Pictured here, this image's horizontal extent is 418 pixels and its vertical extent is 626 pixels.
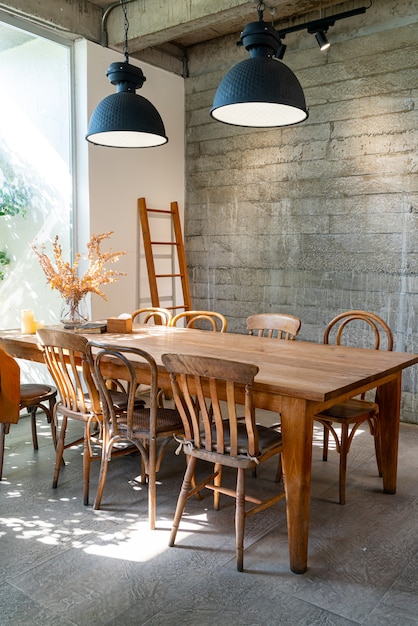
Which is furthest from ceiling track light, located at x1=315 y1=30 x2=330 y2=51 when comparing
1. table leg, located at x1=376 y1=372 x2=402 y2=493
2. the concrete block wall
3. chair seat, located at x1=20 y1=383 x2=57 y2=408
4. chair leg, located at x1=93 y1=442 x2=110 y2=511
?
chair leg, located at x1=93 y1=442 x2=110 y2=511

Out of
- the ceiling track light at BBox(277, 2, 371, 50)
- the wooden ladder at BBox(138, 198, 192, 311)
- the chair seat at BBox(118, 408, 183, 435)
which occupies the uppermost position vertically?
the ceiling track light at BBox(277, 2, 371, 50)

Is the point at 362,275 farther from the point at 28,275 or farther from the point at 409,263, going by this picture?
the point at 28,275

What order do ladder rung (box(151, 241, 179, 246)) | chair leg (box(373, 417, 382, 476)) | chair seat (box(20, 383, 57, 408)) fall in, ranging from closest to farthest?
chair leg (box(373, 417, 382, 476))
chair seat (box(20, 383, 57, 408))
ladder rung (box(151, 241, 179, 246))

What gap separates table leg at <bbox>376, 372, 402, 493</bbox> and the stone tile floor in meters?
0.11

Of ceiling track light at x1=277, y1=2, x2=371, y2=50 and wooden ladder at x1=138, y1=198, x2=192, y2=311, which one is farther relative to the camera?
wooden ladder at x1=138, y1=198, x2=192, y2=311

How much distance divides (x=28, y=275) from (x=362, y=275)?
8.85 ft

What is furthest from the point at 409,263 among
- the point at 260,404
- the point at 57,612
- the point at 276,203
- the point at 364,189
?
the point at 57,612

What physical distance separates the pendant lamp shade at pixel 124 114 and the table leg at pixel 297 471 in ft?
5.81

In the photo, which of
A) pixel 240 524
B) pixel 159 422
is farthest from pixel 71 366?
pixel 240 524

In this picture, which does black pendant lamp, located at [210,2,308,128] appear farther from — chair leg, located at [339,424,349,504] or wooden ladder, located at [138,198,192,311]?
wooden ladder, located at [138,198,192,311]

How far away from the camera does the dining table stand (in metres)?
2.16

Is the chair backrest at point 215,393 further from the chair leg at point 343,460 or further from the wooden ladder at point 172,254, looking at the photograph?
the wooden ladder at point 172,254

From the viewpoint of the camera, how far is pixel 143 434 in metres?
2.59

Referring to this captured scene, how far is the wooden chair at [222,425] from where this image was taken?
2.14m
